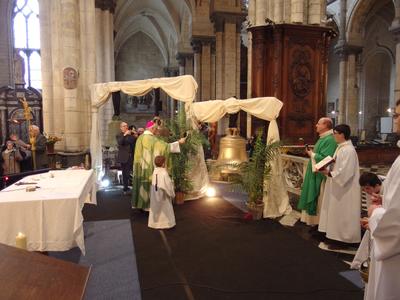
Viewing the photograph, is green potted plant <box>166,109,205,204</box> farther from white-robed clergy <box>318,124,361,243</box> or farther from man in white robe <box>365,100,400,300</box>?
man in white robe <box>365,100,400,300</box>

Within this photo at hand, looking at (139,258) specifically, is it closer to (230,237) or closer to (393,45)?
(230,237)

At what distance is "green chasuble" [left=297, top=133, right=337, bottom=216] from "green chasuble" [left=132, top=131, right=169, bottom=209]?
2.75 metres

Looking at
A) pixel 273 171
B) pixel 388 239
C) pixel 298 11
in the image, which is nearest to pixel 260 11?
pixel 298 11

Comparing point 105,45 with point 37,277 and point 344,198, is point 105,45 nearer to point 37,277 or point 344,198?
point 344,198

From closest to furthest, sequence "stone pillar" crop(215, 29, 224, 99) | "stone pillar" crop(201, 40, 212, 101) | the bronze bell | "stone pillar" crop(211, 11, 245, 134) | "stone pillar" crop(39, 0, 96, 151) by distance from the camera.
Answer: "stone pillar" crop(39, 0, 96, 151)
the bronze bell
"stone pillar" crop(211, 11, 245, 134)
"stone pillar" crop(215, 29, 224, 99)
"stone pillar" crop(201, 40, 212, 101)

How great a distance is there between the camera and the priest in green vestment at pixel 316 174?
5.63 metres

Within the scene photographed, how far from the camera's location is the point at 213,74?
773 inches

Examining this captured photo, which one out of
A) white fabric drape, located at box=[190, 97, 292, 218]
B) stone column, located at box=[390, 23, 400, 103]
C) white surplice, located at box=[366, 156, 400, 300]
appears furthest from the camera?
stone column, located at box=[390, 23, 400, 103]

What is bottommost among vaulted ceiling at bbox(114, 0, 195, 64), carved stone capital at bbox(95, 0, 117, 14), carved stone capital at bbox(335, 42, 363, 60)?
carved stone capital at bbox(335, 42, 363, 60)

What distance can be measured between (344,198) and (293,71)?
4638 mm

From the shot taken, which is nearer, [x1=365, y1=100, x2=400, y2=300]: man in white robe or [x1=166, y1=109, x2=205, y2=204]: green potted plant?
[x1=365, y1=100, x2=400, y2=300]: man in white robe

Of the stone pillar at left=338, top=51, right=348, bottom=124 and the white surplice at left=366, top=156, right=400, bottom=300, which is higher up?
the stone pillar at left=338, top=51, right=348, bottom=124

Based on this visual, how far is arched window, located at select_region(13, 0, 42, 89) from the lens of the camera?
20422 mm

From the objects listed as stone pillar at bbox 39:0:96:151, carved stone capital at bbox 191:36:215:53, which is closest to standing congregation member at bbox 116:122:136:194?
stone pillar at bbox 39:0:96:151
